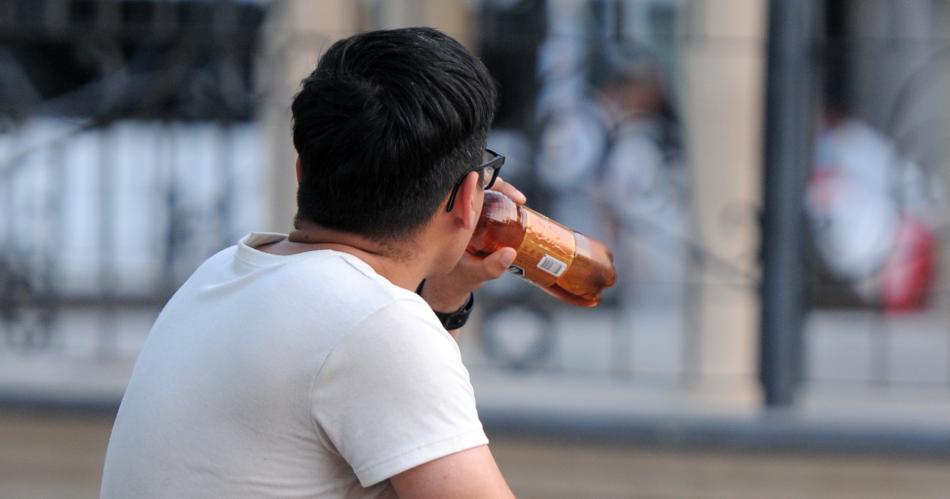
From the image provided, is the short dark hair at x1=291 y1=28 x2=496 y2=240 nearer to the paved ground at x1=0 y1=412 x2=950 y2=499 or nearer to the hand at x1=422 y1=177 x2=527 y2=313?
the hand at x1=422 y1=177 x2=527 y2=313

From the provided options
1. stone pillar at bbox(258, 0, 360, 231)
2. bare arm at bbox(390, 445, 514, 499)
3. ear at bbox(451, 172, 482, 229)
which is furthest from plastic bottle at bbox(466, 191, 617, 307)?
stone pillar at bbox(258, 0, 360, 231)

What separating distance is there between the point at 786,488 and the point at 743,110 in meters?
1.22

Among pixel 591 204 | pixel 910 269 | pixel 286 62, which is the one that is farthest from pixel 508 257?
pixel 910 269

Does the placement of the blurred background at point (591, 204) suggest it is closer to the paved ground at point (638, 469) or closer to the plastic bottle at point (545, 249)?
the paved ground at point (638, 469)

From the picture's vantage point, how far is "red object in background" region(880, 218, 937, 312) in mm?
3986

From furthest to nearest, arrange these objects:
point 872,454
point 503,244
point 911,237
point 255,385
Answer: point 911,237 → point 872,454 → point 503,244 → point 255,385

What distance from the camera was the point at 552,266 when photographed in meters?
1.68

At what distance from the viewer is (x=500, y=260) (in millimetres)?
1560

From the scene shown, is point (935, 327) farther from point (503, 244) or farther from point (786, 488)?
point (503, 244)

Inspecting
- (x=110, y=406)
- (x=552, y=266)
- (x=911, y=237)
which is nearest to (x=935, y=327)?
(x=911, y=237)

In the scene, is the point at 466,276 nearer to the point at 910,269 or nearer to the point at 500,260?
the point at 500,260

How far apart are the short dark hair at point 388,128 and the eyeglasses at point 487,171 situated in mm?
10

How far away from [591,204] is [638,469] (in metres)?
0.84

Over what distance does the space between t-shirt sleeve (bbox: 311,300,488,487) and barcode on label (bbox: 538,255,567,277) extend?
0.44 m
